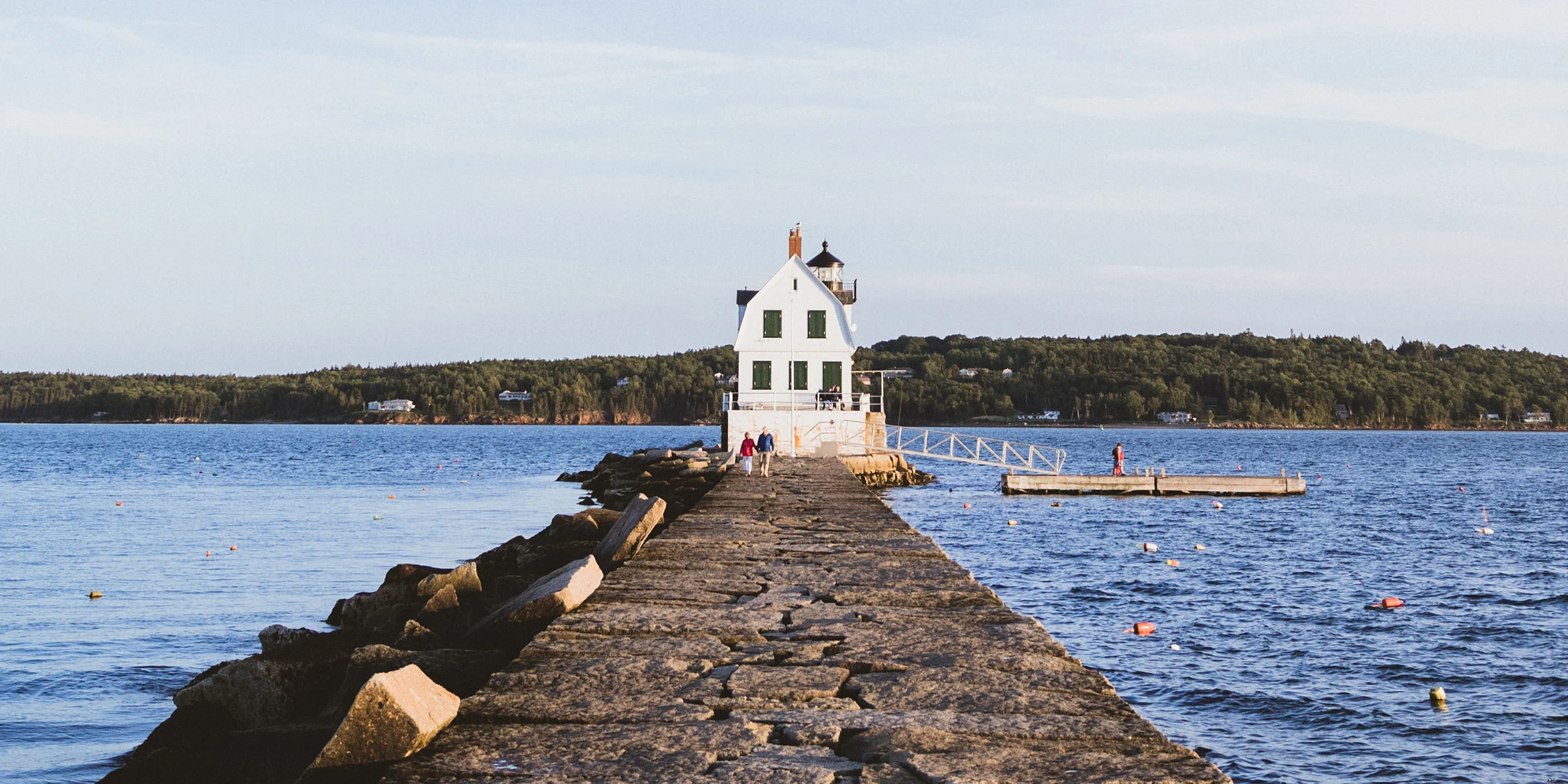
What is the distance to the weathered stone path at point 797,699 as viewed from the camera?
4.71 m

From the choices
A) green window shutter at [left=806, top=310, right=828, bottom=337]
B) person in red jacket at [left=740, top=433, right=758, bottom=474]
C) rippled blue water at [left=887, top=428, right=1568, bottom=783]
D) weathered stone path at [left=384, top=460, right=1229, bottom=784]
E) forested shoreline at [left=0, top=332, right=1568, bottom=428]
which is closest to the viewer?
weathered stone path at [left=384, top=460, right=1229, bottom=784]

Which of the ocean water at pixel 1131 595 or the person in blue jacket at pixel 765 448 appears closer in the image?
the ocean water at pixel 1131 595

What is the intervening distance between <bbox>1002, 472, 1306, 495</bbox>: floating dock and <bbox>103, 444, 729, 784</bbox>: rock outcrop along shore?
3001cm

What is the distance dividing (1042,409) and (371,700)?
608 ft

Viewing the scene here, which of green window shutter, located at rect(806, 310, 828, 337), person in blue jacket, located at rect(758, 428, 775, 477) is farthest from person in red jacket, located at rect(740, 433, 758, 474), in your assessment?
green window shutter, located at rect(806, 310, 828, 337)

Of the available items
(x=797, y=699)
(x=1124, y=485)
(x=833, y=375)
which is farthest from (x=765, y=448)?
(x=797, y=699)

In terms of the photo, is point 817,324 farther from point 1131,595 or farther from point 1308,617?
point 1308,617

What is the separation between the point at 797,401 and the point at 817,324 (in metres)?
2.63

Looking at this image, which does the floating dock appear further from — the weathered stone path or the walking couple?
the weathered stone path

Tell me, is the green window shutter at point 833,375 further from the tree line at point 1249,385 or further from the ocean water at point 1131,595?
the tree line at point 1249,385

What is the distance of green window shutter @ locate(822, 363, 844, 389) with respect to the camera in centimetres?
4375

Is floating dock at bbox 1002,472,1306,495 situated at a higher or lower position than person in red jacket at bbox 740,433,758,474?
lower

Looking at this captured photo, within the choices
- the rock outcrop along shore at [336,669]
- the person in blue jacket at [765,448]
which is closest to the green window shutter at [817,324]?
the person in blue jacket at [765,448]

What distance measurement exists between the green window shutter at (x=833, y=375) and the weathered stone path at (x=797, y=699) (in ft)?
112
